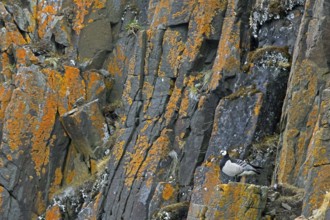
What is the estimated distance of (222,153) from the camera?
26.1 meters

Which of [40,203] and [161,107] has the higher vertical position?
[161,107]

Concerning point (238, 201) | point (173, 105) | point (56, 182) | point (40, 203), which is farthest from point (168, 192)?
point (238, 201)

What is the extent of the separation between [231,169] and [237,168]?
6.5 inches

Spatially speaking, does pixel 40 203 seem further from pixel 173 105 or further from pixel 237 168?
pixel 237 168

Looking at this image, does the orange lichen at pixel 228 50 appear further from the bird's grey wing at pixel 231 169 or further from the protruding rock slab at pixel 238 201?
the protruding rock slab at pixel 238 201

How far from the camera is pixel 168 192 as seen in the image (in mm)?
28797

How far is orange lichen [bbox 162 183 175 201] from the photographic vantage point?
28.7m

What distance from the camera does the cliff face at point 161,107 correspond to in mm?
Answer: 24078

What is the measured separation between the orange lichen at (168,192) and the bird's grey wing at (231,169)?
3910mm

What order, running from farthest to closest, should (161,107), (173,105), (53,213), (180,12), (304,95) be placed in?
(53,213), (180,12), (161,107), (173,105), (304,95)

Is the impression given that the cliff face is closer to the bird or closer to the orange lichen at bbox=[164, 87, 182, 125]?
the orange lichen at bbox=[164, 87, 182, 125]

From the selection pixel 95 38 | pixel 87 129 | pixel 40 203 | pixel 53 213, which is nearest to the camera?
pixel 53 213

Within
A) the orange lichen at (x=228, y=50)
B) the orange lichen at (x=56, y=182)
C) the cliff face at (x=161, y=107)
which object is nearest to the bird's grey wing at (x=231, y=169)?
the cliff face at (x=161, y=107)

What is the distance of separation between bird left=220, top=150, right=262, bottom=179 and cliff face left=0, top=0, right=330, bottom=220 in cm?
62
